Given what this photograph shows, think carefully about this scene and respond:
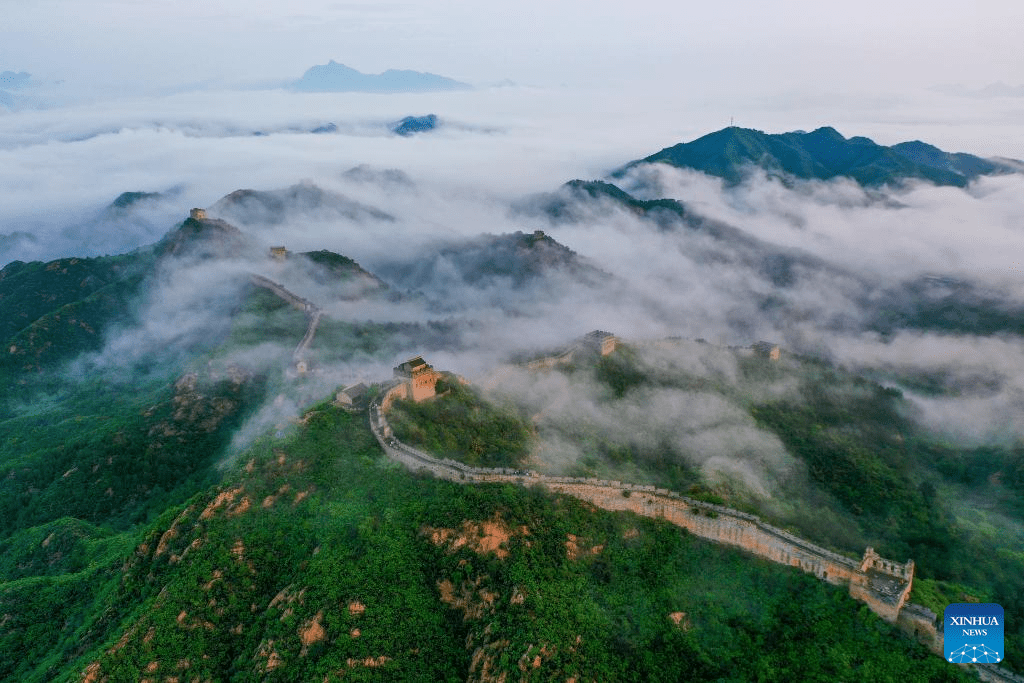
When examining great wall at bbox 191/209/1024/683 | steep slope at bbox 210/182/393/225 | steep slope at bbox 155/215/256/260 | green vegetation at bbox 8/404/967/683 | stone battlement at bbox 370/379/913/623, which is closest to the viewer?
green vegetation at bbox 8/404/967/683

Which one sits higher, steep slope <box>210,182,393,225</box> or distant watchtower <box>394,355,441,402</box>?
distant watchtower <box>394,355,441,402</box>

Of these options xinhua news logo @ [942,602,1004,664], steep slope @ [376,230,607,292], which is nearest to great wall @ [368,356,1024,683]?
xinhua news logo @ [942,602,1004,664]

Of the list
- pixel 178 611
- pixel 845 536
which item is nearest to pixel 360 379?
pixel 178 611

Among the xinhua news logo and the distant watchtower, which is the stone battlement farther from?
the distant watchtower

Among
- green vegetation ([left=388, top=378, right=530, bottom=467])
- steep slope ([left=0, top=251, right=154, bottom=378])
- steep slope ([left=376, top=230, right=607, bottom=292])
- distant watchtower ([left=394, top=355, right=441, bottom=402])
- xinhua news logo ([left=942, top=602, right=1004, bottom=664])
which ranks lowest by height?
steep slope ([left=0, top=251, right=154, bottom=378])

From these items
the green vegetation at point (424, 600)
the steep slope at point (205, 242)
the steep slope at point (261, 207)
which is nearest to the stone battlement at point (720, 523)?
the green vegetation at point (424, 600)

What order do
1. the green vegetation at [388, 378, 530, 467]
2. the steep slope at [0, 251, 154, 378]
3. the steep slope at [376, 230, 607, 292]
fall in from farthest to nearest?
the steep slope at [376, 230, 607, 292] → the steep slope at [0, 251, 154, 378] → the green vegetation at [388, 378, 530, 467]
